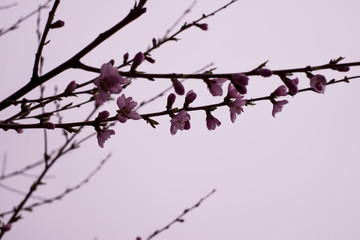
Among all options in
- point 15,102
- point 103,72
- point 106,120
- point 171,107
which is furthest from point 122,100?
point 15,102

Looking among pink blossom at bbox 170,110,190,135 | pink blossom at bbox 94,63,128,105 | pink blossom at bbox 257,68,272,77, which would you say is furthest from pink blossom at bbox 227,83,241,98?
pink blossom at bbox 94,63,128,105

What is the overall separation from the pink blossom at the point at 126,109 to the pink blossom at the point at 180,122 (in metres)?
0.22

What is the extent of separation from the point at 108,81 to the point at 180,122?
1.87 ft

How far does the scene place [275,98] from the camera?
187 cm

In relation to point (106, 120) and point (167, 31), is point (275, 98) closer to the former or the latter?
point (106, 120)

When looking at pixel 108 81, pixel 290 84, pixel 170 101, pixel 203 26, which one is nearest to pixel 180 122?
pixel 170 101

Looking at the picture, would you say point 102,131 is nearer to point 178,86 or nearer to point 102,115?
point 102,115

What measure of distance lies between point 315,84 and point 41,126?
1510 millimetres

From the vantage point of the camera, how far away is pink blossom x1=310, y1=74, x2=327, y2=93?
4.61ft

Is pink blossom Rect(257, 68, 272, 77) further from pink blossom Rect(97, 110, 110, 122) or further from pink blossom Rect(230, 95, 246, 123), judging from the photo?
pink blossom Rect(97, 110, 110, 122)

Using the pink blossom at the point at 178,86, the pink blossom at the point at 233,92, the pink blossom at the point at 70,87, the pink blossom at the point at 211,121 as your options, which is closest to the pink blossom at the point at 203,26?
the pink blossom at the point at 233,92

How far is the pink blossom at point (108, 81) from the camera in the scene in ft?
4.23

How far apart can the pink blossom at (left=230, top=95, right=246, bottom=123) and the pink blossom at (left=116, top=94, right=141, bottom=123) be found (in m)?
0.59

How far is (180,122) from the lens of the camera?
175 centimetres
